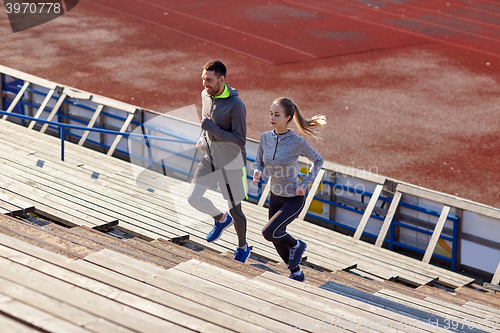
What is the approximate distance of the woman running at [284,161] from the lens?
5.70 metres

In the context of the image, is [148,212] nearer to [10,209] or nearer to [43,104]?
[10,209]

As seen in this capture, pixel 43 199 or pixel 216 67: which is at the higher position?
pixel 216 67

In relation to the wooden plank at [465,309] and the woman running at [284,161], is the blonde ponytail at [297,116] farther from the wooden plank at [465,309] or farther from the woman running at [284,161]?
the wooden plank at [465,309]

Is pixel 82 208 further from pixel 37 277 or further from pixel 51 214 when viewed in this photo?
pixel 37 277

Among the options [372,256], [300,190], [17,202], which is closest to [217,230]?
[300,190]

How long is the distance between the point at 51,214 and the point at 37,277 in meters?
3.59

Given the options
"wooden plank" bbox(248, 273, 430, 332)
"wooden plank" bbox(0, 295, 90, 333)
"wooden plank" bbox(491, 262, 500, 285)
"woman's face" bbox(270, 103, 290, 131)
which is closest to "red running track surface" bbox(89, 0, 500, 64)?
"wooden plank" bbox(491, 262, 500, 285)

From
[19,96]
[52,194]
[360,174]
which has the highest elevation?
[360,174]

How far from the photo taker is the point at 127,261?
4738mm

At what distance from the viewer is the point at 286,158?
5.74 metres

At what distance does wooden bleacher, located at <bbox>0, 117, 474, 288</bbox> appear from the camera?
7730 millimetres

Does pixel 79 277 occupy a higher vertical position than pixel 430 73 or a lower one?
lower

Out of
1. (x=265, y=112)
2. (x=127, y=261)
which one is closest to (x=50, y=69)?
(x=265, y=112)

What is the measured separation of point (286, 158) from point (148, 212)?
3275mm
